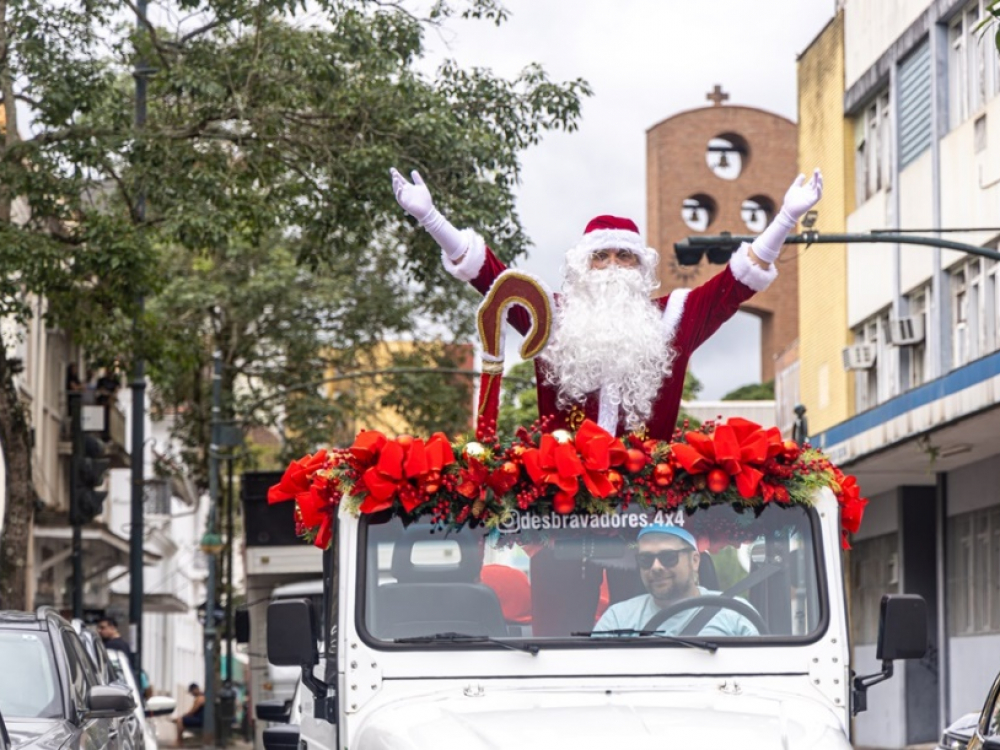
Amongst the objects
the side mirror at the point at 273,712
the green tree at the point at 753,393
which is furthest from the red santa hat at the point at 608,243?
the green tree at the point at 753,393

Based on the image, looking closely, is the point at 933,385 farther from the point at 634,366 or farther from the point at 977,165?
the point at 634,366

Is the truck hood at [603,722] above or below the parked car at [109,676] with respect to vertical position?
above

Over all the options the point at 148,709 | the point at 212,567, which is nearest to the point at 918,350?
the point at 212,567

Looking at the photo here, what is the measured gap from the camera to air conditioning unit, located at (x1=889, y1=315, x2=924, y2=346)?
30484mm

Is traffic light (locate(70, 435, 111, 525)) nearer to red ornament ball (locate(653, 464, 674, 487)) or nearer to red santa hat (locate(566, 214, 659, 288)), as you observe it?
red santa hat (locate(566, 214, 659, 288))

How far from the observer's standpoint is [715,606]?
7270 mm

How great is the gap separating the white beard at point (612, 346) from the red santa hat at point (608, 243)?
101 mm

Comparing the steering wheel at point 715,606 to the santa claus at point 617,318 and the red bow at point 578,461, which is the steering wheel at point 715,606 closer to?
the red bow at point 578,461

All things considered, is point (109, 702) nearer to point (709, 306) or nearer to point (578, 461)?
point (709, 306)

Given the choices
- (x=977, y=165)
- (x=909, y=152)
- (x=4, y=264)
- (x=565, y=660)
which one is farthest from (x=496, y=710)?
(x=909, y=152)

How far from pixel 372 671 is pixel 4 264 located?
13.9 m

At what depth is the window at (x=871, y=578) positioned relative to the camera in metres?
32.8

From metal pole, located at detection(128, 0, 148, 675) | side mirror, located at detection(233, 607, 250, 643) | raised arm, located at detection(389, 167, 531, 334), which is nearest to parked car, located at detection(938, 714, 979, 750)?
raised arm, located at detection(389, 167, 531, 334)

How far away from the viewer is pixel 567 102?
903 inches
